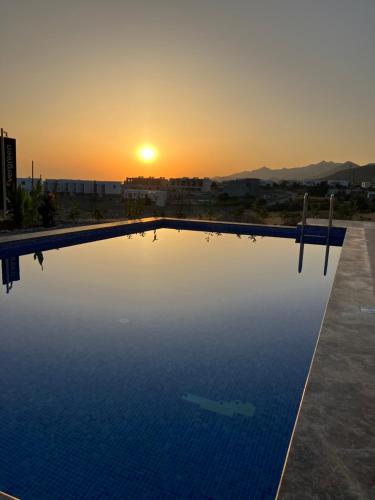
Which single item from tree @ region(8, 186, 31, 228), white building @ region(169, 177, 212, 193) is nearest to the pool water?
tree @ region(8, 186, 31, 228)

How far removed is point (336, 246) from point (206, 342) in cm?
845

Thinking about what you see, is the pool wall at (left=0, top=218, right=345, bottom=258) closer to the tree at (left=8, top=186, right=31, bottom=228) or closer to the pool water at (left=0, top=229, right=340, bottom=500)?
the tree at (left=8, top=186, right=31, bottom=228)

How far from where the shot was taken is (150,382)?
10.9 ft

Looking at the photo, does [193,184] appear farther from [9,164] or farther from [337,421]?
[337,421]

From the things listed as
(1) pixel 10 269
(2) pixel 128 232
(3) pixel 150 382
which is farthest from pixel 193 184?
(3) pixel 150 382

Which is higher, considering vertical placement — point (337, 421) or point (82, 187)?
point (82, 187)

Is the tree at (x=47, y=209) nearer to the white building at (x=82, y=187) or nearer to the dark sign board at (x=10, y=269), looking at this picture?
the dark sign board at (x=10, y=269)

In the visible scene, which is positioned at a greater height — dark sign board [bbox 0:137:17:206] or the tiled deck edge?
dark sign board [bbox 0:137:17:206]

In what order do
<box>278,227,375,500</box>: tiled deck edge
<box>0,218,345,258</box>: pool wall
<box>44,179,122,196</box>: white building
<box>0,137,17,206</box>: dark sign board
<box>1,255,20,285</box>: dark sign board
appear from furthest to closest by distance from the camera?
<box>44,179,122,196</box>: white building
<box>0,137,17,206</box>: dark sign board
<box>0,218,345,258</box>: pool wall
<box>1,255,20,285</box>: dark sign board
<box>278,227,375,500</box>: tiled deck edge

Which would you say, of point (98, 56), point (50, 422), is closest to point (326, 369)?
point (50, 422)

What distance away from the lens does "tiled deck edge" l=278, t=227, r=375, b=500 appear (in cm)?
159

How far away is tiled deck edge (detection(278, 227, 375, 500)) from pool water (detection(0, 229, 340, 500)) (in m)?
0.51

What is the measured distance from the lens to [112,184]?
67.3m

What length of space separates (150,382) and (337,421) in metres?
1.73
